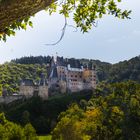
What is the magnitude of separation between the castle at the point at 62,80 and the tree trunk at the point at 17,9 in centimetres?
13084

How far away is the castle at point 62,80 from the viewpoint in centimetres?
14479

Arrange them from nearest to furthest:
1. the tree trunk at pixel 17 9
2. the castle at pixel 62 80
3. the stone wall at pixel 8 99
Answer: the tree trunk at pixel 17 9, the stone wall at pixel 8 99, the castle at pixel 62 80

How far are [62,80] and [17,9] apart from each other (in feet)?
→ 480

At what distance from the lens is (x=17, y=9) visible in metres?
5.02

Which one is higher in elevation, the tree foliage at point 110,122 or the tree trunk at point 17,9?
the tree trunk at point 17,9

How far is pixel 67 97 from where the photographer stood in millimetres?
117812

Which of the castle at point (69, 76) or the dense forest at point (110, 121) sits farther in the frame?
the castle at point (69, 76)

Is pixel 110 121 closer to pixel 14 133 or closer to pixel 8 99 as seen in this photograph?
pixel 14 133

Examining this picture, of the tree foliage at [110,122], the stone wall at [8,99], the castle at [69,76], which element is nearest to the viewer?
the tree foliage at [110,122]

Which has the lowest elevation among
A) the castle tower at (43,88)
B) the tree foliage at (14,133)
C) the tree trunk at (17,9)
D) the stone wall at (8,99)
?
the tree foliage at (14,133)

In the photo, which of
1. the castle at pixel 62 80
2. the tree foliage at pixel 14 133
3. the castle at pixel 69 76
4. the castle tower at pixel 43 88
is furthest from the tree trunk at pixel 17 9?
the castle at pixel 69 76

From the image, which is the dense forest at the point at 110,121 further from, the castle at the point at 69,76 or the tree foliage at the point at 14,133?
the castle at the point at 69,76

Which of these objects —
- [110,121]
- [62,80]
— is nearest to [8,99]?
[62,80]

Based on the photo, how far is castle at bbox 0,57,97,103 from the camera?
475 ft
